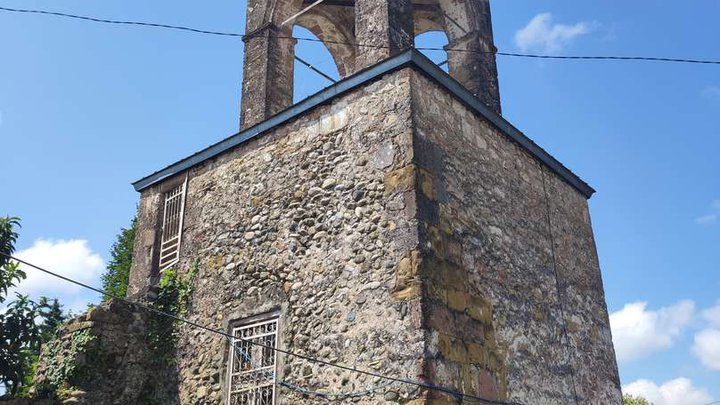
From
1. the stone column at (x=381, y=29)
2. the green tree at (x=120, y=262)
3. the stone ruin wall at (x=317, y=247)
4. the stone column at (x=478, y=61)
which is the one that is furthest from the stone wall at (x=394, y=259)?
the green tree at (x=120, y=262)

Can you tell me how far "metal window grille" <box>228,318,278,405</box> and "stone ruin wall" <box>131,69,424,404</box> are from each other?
15 cm

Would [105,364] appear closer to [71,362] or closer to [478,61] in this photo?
[71,362]

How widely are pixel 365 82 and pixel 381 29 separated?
44.6 inches

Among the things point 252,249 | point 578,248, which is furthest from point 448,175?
point 578,248

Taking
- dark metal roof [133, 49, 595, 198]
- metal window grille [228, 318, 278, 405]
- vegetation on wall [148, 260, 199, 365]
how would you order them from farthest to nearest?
vegetation on wall [148, 260, 199, 365] → dark metal roof [133, 49, 595, 198] → metal window grille [228, 318, 278, 405]

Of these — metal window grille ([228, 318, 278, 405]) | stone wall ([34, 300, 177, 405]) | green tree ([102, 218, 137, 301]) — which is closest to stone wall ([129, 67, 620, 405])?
metal window grille ([228, 318, 278, 405])

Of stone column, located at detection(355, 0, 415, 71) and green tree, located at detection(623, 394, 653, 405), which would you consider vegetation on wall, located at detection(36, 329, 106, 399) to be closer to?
stone column, located at detection(355, 0, 415, 71)

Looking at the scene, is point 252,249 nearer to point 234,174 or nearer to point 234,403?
point 234,174

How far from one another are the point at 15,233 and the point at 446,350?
33.0 feet

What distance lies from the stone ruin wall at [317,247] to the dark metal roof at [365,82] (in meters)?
0.10

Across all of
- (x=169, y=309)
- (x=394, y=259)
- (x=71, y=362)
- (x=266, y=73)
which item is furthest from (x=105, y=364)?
(x=266, y=73)

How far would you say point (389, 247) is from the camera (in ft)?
19.7

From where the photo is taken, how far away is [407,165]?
6.18 meters

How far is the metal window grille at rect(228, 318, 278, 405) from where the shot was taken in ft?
21.6
